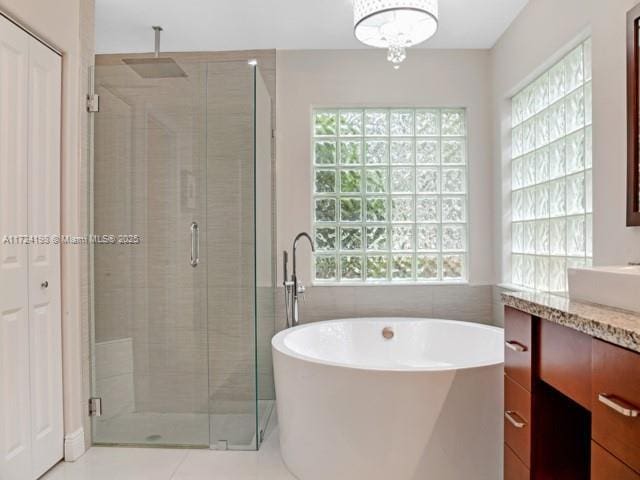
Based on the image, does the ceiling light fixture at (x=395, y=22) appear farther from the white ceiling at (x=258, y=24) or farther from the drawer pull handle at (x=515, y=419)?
the drawer pull handle at (x=515, y=419)

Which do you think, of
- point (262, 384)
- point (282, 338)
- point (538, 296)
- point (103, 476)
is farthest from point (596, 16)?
point (103, 476)

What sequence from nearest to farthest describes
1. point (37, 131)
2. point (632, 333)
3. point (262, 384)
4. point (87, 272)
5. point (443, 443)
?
point (632, 333) → point (443, 443) → point (37, 131) → point (87, 272) → point (262, 384)

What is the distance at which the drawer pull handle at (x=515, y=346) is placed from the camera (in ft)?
4.34

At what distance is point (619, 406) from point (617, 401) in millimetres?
22

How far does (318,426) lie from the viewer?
6.36ft

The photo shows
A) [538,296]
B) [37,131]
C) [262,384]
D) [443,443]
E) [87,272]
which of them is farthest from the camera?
[262,384]

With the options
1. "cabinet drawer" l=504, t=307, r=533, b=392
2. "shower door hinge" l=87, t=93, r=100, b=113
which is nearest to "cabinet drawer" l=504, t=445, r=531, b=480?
"cabinet drawer" l=504, t=307, r=533, b=392

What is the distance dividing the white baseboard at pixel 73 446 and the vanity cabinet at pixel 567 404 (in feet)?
6.95

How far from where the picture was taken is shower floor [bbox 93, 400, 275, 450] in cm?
239

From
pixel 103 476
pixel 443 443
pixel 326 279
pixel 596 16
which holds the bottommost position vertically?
pixel 103 476

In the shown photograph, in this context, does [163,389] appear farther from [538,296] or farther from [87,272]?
[538,296]

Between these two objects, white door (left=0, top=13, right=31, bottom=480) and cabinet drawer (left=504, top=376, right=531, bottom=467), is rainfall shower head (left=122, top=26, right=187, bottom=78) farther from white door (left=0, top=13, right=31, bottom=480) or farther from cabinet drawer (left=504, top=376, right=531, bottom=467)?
cabinet drawer (left=504, top=376, right=531, bottom=467)

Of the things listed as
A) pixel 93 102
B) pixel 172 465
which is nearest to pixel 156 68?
pixel 93 102

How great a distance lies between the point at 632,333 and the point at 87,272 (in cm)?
246
